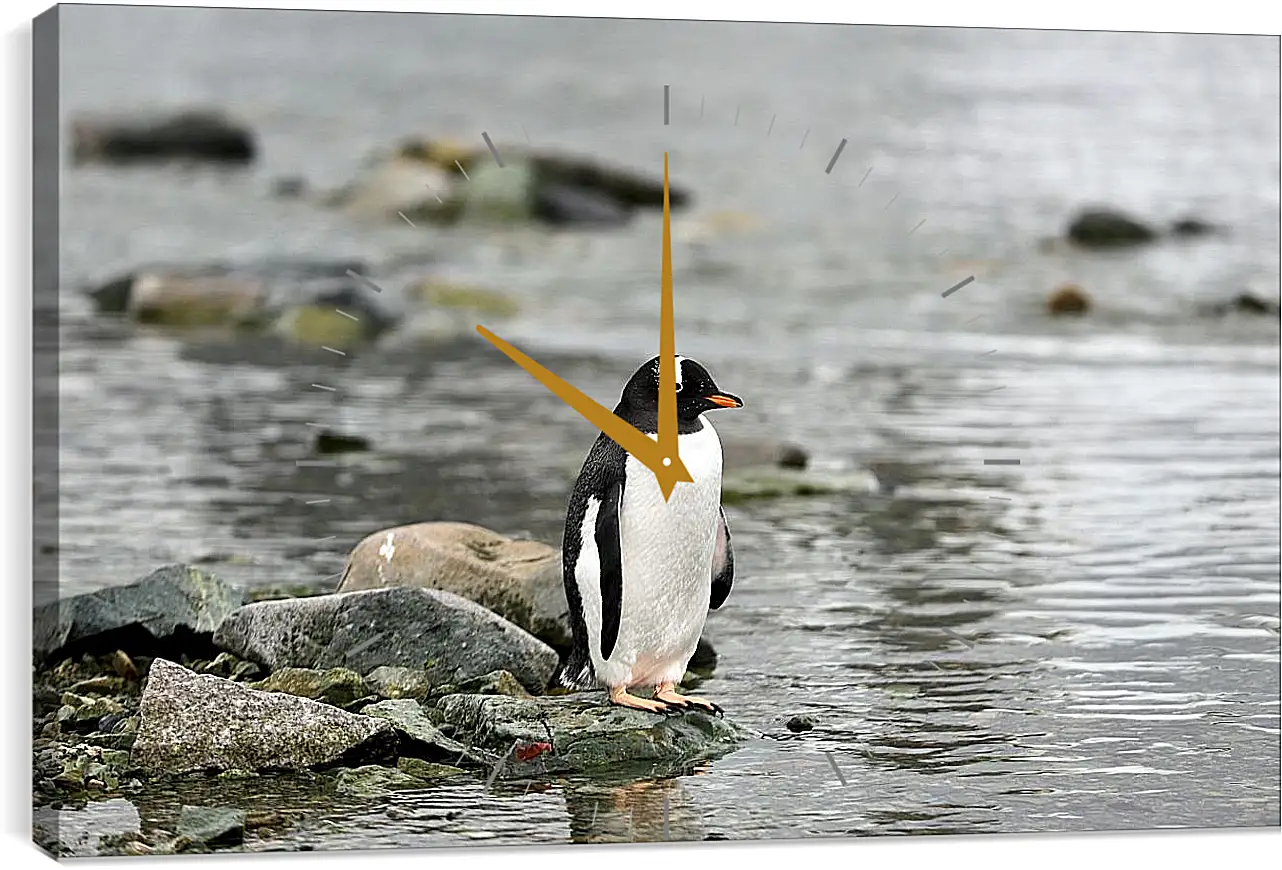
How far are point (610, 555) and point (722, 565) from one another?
290mm

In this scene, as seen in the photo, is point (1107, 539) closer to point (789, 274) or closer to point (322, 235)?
point (789, 274)

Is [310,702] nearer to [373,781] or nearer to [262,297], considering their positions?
[373,781]

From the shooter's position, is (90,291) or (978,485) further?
(978,485)

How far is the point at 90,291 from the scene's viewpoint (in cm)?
470

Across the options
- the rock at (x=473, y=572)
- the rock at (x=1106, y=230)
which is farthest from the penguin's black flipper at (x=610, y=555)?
the rock at (x=1106, y=230)

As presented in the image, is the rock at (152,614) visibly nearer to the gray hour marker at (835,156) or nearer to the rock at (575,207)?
the rock at (575,207)

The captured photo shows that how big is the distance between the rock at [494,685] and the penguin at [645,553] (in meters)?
0.11

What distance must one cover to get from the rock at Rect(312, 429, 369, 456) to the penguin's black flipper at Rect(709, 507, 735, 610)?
4.21 ft

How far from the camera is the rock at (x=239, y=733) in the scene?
413 cm

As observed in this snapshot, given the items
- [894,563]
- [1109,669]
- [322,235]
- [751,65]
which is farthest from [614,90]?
[1109,669]

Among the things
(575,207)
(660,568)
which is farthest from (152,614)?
(575,207)

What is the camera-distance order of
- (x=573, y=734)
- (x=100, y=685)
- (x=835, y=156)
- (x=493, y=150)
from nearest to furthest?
(x=573, y=734) → (x=100, y=685) → (x=835, y=156) → (x=493, y=150)

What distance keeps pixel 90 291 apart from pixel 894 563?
1.94m

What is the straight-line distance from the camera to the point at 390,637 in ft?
14.7
